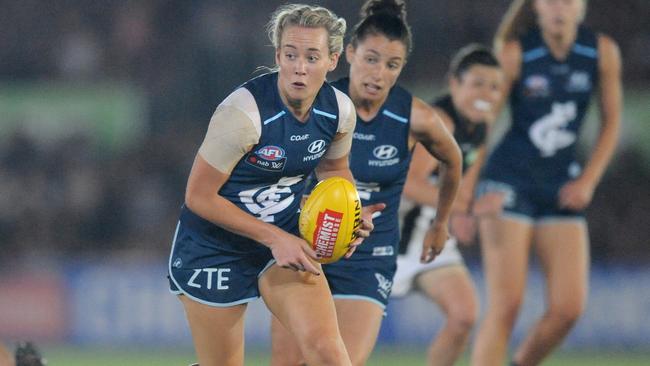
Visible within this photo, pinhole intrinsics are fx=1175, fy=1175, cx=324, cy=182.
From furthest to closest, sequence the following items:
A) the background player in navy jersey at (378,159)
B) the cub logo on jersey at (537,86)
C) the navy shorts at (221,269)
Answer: the cub logo on jersey at (537,86)
the background player in navy jersey at (378,159)
the navy shorts at (221,269)

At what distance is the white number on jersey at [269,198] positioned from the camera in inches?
185

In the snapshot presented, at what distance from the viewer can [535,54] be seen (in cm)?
675

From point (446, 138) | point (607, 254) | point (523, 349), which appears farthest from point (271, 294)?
point (607, 254)

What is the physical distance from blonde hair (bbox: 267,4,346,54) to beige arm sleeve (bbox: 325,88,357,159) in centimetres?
21

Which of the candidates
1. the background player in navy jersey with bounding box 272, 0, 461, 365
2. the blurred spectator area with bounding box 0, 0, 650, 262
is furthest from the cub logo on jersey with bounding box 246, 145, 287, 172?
the blurred spectator area with bounding box 0, 0, 650, 262

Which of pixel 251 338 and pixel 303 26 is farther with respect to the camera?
pixel 251 338

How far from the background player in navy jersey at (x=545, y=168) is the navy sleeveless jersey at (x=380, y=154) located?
1.26 meters

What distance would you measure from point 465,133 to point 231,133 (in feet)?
8.70

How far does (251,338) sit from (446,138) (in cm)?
550

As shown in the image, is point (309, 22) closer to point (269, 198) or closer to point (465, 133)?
point (269, 198)

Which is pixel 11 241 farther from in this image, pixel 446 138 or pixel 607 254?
pixel 446 138

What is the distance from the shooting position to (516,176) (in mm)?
6750

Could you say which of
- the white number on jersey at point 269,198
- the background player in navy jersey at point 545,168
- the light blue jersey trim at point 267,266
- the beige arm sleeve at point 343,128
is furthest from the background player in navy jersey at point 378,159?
the background player in navy jersey at point 545,168

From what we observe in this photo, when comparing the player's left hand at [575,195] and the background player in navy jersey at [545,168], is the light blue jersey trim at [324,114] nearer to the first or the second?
the background player in navy jersey at [545,168]
